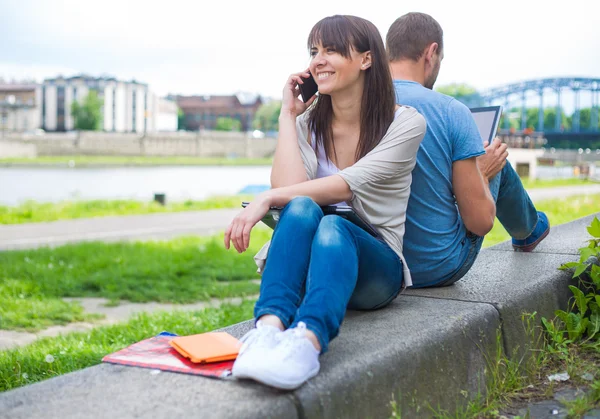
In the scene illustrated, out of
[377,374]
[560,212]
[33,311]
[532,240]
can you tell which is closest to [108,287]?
[33,311]

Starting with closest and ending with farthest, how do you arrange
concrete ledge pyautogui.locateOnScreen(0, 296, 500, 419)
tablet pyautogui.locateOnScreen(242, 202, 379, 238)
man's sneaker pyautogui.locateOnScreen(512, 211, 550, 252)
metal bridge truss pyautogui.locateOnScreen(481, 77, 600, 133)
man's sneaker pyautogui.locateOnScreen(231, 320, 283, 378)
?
1. concrete ledge pyautogui.locateOnScreen(0, 296, 500, 419)
2. man's sneaker pyautogui.locateOnScreen(231, 320, 283, 378)
3. tablet pyautogui.locateOnScreen(242, 202, 379, 238)
4. man's sneaker pyautogui.locateOnScreen(512, 211, 550, 252)
5. metal bridge truss pyautogui.locateOnScreen(481, 77, 600, 133)

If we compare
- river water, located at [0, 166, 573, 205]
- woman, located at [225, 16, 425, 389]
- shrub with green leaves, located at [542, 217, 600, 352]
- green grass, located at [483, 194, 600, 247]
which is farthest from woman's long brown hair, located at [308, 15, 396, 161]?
river water, located at [0, 166, 573, 205]

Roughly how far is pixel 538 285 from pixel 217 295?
11.0 feet

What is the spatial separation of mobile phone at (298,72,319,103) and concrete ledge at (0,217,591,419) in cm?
79

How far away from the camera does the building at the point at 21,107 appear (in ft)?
399

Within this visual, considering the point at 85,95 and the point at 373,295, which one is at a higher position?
the point at 85,95

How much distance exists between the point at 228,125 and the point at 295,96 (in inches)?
5296

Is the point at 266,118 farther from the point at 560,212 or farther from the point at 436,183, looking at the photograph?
the point at 436,183

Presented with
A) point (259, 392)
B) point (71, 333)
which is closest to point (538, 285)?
point (259, 392)

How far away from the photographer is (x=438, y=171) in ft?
8.50

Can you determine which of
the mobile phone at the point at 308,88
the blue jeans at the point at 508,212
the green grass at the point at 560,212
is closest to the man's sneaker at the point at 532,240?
the blue jeans at the point at 508,212

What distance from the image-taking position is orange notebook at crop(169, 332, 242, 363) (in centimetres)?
181

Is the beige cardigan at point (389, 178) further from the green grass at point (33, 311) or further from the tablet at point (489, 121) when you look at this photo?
the green grass at point (33, 311)

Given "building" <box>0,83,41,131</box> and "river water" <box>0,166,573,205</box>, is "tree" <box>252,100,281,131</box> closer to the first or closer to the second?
"building" <box>0,83,41,131</box>
